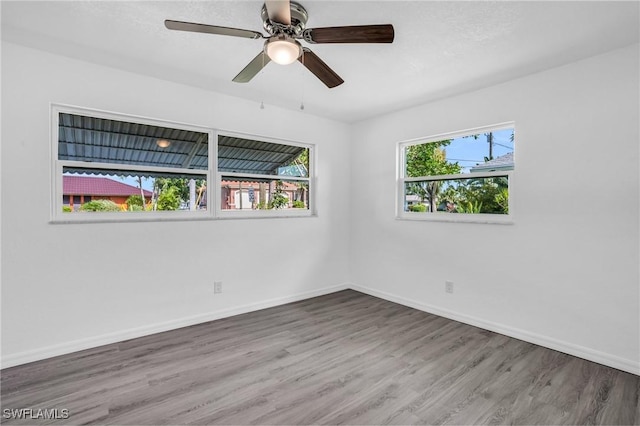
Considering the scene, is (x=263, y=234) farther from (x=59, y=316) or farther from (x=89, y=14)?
(x=89, y=14)

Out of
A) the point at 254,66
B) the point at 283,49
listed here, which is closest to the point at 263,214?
the point at 254,66

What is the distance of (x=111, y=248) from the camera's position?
2.88 m

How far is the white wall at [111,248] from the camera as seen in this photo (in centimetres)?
248

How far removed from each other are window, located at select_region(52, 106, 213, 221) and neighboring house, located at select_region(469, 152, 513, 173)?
Answer: 292cm

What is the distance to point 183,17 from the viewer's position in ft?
6.94

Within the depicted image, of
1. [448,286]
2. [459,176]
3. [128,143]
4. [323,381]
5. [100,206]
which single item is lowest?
[323,381]

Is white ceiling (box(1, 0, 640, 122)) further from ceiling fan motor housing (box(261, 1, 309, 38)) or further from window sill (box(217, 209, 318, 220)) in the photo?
window sill (box(217, 209, 318, 220))

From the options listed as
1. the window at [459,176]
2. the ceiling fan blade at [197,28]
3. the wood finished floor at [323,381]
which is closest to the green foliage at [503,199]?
the window at [459,176]

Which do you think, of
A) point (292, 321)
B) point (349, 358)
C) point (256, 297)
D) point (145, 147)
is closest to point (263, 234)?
point (256, 297)

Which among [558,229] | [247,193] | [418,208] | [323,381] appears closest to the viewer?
[323,381]

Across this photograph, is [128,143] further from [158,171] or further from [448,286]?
[448,286]

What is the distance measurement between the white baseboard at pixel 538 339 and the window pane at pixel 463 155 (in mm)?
1560

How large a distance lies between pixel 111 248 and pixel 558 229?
3.94 meters

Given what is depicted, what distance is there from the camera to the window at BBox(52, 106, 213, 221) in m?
2.75
